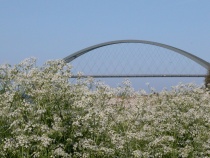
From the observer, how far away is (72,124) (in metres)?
6.64

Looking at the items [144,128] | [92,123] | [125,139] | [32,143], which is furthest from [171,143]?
[32,143]

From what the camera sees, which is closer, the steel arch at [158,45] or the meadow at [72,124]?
the meadow at [72,124]

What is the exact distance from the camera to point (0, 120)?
689cm

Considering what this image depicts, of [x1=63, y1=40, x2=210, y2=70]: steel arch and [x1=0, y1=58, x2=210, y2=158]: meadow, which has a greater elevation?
[x1=63, y1=40, x2=210, y2=70]: steel arch

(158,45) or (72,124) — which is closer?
(72,124)

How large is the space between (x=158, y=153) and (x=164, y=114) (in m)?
1.51

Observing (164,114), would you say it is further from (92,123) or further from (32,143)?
(32,143)

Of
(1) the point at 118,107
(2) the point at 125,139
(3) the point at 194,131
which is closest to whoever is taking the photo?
(2) the point at 125,139

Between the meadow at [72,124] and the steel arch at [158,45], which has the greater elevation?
the steel arch at [158,45]

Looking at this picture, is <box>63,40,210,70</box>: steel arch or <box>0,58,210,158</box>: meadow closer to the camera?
<box>0,58,210,158</box>: meadow

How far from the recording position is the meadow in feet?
21.5

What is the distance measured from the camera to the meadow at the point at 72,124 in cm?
655

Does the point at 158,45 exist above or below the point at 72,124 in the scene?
above

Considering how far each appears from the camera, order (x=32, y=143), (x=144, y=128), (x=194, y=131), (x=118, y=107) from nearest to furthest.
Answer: (x=32, y=143) → (x=144, y=128) → (x=194, y=131) → (x=118, y=107)
